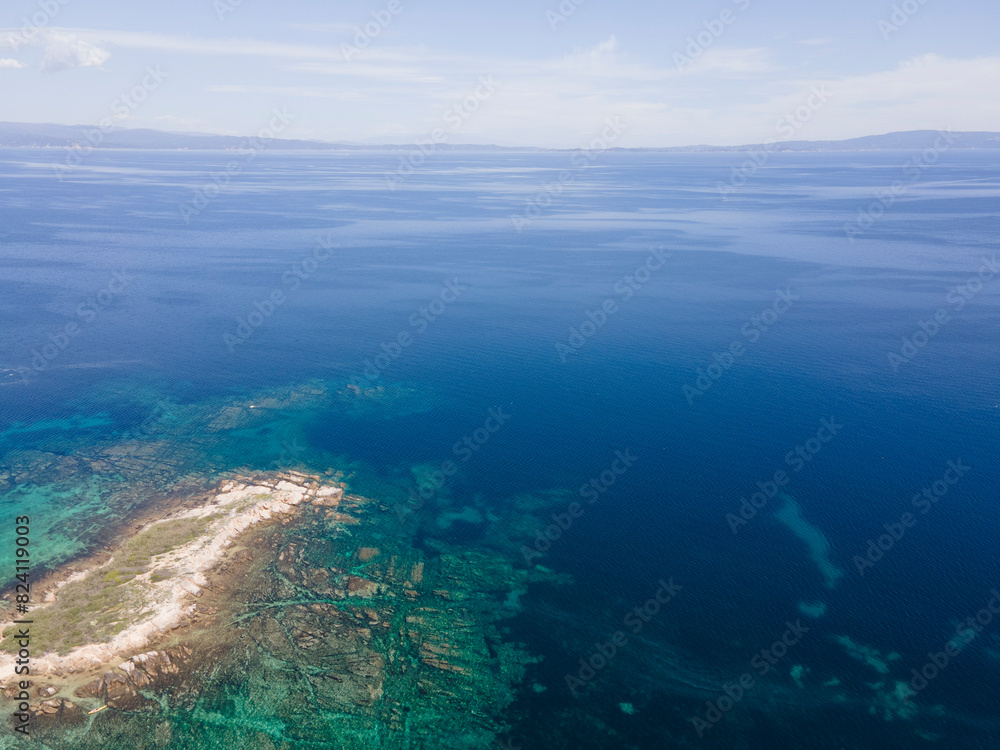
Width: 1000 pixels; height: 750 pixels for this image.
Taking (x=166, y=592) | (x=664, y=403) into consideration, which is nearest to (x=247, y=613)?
(x=166, y=592)

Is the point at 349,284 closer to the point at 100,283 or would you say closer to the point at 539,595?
the point at 100,283

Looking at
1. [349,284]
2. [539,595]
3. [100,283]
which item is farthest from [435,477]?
[100,283]

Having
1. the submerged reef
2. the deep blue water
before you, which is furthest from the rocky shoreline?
the deep blue water

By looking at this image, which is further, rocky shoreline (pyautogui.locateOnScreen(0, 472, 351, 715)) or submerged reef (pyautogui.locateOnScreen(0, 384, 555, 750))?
rocky shoreline (pyautogui.locateOnScreen(0, 472, 351, 715))

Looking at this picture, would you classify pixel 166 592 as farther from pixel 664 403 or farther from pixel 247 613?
pixel 664 403

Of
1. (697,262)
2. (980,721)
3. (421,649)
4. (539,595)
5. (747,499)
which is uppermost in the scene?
(697,262)

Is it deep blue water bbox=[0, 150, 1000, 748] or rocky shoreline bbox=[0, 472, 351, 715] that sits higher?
deep blue water bbox=[0, 150, 1000, 748]

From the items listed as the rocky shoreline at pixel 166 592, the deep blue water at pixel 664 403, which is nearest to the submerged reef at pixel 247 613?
the rocky shoreline at pixel 166 592

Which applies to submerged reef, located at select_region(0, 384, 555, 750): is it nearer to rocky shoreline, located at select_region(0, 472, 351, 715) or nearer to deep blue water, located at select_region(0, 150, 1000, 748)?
rocky shoreline, located at select_region(0, 472, 351, 715)

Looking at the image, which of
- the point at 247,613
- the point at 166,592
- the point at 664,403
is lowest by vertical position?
the point at 166,592
